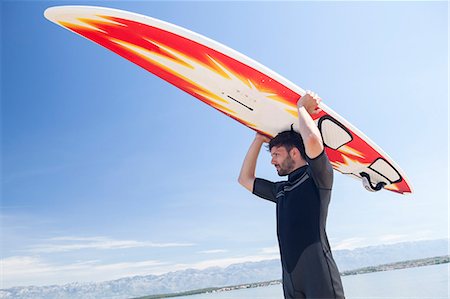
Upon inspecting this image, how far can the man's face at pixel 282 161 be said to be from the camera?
234 centimetres

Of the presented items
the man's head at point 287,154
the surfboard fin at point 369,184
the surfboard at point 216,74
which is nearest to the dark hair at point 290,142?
the man's head at point 287,154

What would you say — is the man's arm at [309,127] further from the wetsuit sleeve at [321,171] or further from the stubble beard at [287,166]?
the stubble beard at [287,166]

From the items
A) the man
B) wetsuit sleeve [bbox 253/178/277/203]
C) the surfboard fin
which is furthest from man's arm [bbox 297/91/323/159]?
the surfboard fin

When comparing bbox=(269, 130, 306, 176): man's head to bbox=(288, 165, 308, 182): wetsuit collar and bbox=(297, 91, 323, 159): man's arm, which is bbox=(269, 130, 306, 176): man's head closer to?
bbox=(288, 165, 308, 182): wetsuit collar

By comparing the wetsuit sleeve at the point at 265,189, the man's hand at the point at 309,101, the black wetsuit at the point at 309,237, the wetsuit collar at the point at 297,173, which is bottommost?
the black wetsuit at the point at 309,237

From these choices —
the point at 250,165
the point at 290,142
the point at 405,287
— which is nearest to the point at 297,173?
the point at 290,142

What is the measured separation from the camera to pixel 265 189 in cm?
255

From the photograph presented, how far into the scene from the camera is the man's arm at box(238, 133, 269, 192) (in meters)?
2.71

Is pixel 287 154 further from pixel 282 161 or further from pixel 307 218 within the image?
pixel 307 218

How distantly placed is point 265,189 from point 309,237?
58 cm

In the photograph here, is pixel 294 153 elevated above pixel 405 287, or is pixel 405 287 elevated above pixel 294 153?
pixel 294 153

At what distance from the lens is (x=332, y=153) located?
2.96 meters

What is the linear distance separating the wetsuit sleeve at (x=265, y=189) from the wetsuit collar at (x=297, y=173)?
0.22 meters

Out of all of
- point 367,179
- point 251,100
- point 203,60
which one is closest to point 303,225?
point 251,100
